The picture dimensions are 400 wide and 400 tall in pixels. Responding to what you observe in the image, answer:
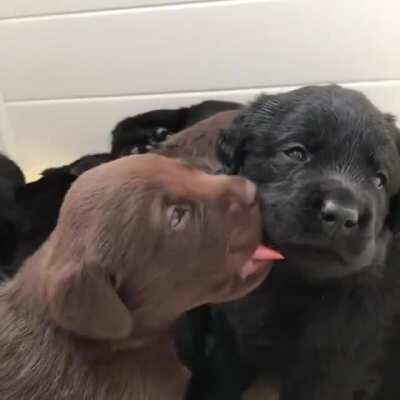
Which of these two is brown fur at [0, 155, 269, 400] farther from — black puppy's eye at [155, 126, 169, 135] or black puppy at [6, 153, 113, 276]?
black puppy's eye at [155, 126, 169, 135]

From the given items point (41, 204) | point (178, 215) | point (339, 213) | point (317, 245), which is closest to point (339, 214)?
point (339, 213)

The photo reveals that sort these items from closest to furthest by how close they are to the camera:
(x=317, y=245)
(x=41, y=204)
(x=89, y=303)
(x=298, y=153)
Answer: (x=89, y=303)
(x=317, y=245)
(x=298, y=153)
(x=41, y=204)

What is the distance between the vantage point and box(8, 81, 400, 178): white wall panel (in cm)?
282

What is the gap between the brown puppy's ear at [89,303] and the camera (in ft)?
4.67

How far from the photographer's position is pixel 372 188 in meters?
1.64

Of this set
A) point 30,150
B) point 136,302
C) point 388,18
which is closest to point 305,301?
point 136,302

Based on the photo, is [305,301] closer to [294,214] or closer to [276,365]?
[276,365]

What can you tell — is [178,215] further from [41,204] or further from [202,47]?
[202,47]

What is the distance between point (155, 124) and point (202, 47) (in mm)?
326

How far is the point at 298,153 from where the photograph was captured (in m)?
1.68

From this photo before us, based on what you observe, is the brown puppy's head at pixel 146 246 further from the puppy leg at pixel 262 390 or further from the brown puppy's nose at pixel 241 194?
the puppy leg at pixel 262 390

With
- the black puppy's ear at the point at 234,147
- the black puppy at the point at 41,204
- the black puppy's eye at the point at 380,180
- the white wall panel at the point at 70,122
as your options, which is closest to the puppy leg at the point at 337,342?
the black puppy's eye at the point at 380,180

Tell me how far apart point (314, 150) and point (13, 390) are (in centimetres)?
81

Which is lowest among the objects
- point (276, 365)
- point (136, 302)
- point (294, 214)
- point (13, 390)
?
point (276, 365)
